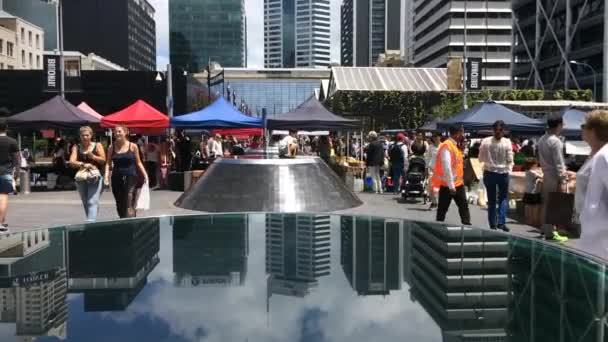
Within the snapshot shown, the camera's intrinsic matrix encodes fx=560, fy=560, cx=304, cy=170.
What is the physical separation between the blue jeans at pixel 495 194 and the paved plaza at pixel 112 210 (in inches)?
15.5

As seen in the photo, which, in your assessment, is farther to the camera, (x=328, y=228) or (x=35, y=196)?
(x=35, y=196)

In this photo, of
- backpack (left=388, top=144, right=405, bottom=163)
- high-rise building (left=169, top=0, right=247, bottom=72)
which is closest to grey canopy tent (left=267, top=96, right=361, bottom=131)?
backpack (left=388, top=144, right=405, bottom=163)

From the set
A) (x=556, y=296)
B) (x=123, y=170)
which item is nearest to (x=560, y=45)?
(x=123, y=170)

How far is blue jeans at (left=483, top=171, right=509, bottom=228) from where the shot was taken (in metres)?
9.40

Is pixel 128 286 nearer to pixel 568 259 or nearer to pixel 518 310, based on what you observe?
pixel 518 310

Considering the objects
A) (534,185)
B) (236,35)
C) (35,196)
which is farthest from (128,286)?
(236,35)

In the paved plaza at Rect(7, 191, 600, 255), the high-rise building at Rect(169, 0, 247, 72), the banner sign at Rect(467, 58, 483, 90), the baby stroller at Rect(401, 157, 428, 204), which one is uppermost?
the high-rise building at Rect(169, 0, 247, 72)

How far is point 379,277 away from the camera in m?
3.19

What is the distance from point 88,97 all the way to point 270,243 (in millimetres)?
47406

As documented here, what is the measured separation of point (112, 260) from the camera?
11.0 feet

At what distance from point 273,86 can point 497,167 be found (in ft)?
440

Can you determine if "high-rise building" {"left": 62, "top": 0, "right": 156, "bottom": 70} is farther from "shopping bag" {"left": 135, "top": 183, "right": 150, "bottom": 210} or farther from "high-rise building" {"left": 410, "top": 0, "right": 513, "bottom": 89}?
"shopping bag" {"left": 135, "top": 183, "right": 150, "bottom": 210}

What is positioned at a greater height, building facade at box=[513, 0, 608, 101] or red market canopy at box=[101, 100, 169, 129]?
building facade at box=[513, 0, 608, 101]

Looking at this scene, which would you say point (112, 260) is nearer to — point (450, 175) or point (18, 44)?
point (450, 175)
